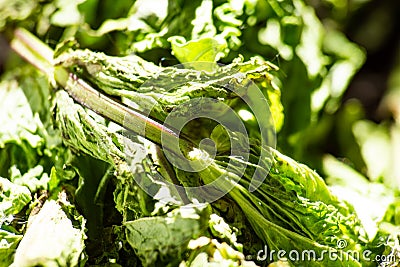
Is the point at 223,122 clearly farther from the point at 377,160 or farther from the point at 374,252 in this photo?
the point at 377,160

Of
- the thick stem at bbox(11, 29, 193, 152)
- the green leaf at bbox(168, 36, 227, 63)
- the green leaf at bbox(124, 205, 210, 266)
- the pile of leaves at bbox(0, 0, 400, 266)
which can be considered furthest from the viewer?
the green leaf at bbox(168, 36, 227, 63)

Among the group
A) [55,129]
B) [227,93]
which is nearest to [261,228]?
[227,93]

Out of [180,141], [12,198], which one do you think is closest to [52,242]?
[12,198]

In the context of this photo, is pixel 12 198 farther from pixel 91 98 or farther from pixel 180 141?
pixel 180 141

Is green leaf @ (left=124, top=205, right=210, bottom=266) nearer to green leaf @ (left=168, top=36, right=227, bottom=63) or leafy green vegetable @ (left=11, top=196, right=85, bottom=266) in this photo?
leafy green vegetable @ (left=11, top=196, right=85, bottom=266)

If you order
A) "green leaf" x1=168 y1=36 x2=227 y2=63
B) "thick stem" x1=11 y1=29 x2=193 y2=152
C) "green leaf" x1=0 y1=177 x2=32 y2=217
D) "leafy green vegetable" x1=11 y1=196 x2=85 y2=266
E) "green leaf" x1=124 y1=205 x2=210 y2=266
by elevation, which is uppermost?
"green leaf" x1=168 y1=36 x2=227 y2=63

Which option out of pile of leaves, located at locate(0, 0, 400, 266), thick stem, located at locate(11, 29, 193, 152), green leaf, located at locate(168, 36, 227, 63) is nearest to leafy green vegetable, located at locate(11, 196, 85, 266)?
pile of leaves, located at locate(0, 0, 400, 266)

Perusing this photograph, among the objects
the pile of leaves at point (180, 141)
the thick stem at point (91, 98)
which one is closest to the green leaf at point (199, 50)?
the pile of leaves at point (180, 141)

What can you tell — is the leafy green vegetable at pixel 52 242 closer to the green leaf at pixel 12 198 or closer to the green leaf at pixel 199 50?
the green leaf at pixel 12 198
